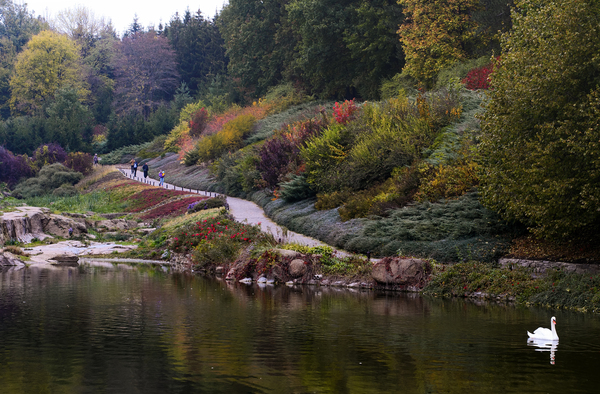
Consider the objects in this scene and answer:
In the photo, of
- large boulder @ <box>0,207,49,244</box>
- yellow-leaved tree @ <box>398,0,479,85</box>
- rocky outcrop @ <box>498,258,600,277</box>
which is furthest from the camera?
yellow-leaved tree @ <box>398,0,479,85</box>

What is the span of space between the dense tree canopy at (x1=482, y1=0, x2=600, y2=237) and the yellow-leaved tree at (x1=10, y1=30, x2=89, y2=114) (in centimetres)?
6633

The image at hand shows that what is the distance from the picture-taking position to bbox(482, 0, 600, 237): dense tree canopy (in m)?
14.8

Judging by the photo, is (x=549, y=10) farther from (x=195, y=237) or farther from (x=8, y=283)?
(x=8, y=283)

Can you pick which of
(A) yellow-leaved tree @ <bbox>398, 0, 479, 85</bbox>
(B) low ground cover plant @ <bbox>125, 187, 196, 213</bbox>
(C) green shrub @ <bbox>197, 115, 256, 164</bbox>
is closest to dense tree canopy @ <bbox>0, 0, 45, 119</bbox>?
(C) green shrub @ <bbox>197, 115, 256, 164</bbox>

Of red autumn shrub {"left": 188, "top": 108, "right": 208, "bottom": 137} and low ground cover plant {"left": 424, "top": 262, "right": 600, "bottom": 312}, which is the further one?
red autumn shrub {"left": 188, "top": 108, "right": 208, "bottom": 137}

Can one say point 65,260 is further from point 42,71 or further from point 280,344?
point 42,71

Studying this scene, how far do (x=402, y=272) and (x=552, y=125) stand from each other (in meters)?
5.69

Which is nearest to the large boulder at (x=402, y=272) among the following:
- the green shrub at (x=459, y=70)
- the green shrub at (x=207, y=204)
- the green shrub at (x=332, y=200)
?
the green shrub at (x=332, y=200)

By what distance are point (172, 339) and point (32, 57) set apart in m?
72.8

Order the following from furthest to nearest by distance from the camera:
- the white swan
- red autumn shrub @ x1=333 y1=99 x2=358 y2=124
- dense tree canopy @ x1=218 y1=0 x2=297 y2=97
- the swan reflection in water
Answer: dense tree canopy @ x1=218 y1=0 x2=297 y2=97 → red autumn shrub @ x1=333 y1=99 x2=358 y2=124 → the white swan → the swan reflection in water

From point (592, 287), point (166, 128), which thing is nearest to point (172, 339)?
point (592, 287)

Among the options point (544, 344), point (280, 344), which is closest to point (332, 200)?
point (280, 344)

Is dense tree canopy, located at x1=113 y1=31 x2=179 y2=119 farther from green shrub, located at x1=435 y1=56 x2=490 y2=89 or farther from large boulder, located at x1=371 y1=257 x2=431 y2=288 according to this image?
large boulder, located at x1=371 y1=257 x2=431 y2=288

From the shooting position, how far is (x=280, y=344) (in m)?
11.2
